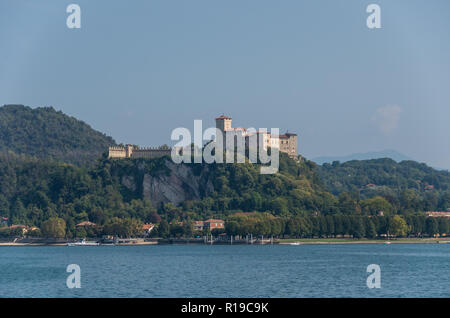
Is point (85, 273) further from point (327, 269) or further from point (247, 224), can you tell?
point (247, 224)

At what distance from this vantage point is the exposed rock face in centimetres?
16275

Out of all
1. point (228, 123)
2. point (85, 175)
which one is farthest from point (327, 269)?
point (85, 175)

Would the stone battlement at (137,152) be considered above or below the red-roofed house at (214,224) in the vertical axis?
above

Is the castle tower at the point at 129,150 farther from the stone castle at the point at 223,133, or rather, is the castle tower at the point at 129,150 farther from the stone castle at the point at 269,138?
the stone castle at the point at 269,138

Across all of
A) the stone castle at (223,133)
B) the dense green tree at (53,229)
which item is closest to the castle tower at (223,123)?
the stone castle at (223,133)

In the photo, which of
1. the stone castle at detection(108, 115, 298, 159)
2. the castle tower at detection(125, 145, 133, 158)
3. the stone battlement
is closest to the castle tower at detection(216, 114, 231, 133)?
the stone castle at detection(108, 115, 298, 159)

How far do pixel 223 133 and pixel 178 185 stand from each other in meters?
14.2

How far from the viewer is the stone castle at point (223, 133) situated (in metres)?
163

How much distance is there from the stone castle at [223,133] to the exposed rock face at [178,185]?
4882 millimetres

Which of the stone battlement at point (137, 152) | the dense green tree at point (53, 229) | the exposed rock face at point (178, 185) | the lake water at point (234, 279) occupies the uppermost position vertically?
the stone battlement at point (137, 152)

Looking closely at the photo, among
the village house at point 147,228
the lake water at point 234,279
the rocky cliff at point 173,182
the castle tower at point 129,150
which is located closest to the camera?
Result: the lake water at point 234,279

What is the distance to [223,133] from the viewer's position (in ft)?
531

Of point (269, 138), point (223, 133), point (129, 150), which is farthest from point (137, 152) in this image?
point (269, 138)

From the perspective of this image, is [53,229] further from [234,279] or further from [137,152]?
[234,279]
